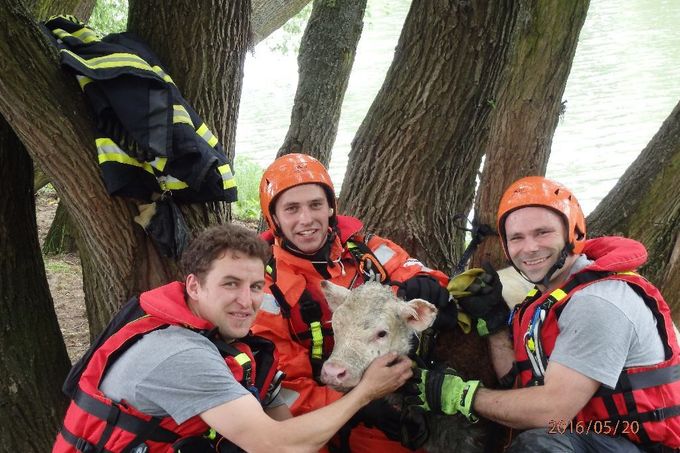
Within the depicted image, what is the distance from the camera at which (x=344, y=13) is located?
8.23 metres

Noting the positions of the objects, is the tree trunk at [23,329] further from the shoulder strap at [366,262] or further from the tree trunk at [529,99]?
the tree trunk at [529,99]

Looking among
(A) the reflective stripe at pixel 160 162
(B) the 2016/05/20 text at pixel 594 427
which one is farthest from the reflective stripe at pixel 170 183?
(B) the 2016/05/20 text at pixel 594 427

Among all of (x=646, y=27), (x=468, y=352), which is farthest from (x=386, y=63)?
(x=468, y=352)

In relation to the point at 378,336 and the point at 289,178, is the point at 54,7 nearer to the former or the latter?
the point at 289,178

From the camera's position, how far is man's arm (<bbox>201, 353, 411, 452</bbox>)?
337 centimetres

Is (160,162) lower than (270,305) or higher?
higher

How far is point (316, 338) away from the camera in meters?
4.55

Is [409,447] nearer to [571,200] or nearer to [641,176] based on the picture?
[571,200]

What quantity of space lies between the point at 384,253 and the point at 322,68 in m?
3.81

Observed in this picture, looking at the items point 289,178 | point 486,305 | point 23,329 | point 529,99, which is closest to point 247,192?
point 23,329

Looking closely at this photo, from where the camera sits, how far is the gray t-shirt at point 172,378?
336 cm

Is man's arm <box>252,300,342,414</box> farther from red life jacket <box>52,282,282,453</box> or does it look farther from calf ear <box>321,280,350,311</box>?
red life jacket <box>52,282,282,453</box>

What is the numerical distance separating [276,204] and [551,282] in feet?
6.16

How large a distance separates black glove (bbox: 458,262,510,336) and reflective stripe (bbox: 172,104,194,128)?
85.5 inches
